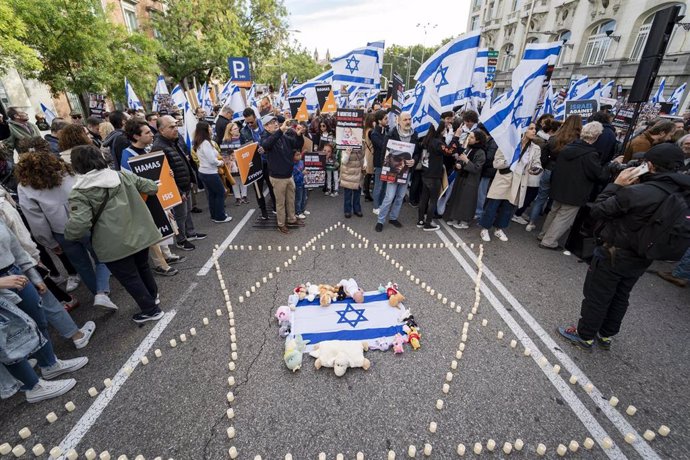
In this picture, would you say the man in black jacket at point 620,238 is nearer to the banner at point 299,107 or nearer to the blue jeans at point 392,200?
the blue jeans at point 392,200

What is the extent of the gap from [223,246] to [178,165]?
170 centimetres

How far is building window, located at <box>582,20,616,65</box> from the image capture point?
2539 centimetres

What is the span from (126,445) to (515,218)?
26.7ft

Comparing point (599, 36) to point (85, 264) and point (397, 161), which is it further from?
point (85, 264)

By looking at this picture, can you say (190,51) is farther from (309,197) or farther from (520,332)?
(520,332)

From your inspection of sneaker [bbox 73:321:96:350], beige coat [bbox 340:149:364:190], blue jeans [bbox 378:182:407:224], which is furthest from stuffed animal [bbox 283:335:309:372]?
beige coat [bbox 340:149:364:190]

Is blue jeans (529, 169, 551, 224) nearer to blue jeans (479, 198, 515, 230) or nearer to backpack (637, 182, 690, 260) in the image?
blue jeans (479, 198, 515, 230)

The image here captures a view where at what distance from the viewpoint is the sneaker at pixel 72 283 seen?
4.77 metres

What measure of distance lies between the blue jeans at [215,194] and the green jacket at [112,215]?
2895 mm

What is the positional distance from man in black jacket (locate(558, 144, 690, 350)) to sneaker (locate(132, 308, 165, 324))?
521 centimetres

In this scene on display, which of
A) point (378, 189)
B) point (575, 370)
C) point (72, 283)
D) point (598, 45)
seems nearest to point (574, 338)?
point (575, 370)

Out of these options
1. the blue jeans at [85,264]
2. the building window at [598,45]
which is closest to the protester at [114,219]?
the blue jeans at [85,264]

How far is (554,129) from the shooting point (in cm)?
709

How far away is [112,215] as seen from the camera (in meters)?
3.44
